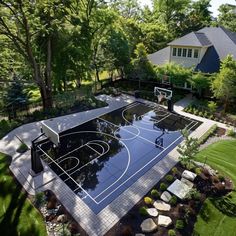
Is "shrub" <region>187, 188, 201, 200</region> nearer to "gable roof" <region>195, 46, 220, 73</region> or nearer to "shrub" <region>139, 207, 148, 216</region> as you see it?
"shrub" <region>139, 207, 148, 216</region>

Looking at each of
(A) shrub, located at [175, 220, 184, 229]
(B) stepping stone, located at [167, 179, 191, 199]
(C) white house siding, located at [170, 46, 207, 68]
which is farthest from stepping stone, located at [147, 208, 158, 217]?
(C) white house siding, located at [170, 46, 207, 68]

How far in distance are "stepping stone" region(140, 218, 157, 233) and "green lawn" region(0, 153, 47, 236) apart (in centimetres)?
395

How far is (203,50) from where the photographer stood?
2322 cm

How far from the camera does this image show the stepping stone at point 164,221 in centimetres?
898

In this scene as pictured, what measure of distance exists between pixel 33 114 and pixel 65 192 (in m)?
10.5

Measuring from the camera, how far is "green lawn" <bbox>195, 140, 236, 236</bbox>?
8820mm

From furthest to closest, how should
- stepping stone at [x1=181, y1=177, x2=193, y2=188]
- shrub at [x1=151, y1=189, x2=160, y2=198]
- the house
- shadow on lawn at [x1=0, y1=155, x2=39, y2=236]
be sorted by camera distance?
1. the house
2. stepping stone at [x1=181, y1=177, x2=193, y2=188]
3. shrub at [x1=151, y1=189, x2=160, y2=198]
4. shadow on lawn at [x1=0, y1=155, x2=39, y2=236]

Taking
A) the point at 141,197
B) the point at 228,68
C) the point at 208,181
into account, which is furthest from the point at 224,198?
the point at 228,68

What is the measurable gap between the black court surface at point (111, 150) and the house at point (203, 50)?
765cm

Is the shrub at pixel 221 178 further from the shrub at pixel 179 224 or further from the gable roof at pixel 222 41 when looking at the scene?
the gable roof at pixel 222 41

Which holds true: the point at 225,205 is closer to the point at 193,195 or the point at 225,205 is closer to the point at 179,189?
the point at 193,195

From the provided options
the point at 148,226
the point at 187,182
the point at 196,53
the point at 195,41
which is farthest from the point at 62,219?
the point at 195,41

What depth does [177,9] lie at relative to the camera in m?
42.3

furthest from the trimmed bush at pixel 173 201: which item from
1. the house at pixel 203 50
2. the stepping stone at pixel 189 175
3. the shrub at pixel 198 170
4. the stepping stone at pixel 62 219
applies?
the house at pixel 203 50
